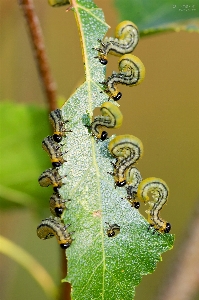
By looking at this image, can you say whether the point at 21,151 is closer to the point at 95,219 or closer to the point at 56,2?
the point at 56,2

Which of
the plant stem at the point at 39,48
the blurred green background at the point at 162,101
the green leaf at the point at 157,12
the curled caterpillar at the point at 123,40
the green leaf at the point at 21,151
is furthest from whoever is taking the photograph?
the blurred green background at the point at 162,101

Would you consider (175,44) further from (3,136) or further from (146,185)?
(146,185)

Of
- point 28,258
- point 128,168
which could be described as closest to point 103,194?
point 128,168

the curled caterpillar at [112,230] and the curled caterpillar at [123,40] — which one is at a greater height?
the curled caterpillar at [123,40]

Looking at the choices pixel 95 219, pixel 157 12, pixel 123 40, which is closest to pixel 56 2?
pixel 123 40

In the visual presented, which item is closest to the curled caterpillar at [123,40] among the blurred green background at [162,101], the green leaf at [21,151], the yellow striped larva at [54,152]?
the yellow striped larva at [54,152]

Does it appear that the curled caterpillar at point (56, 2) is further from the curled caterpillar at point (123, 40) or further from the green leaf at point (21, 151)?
the green leaf at point (21, 151)
